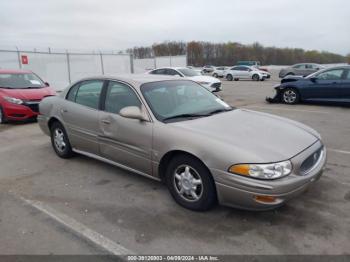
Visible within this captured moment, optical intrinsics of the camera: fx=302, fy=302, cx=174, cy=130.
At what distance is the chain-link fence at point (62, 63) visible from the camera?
1614cm

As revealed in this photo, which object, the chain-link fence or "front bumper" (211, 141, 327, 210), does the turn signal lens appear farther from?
the chain-link fence

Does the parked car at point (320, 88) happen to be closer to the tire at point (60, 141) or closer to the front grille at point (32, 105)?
the front grille at point (32, 105)

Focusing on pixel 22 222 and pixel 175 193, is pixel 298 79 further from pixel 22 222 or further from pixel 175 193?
pixel 22 222

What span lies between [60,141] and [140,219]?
2748 mm

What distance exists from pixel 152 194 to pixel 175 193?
1.47ft

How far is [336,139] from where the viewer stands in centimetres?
630

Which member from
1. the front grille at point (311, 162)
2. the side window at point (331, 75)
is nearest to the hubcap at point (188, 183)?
the front grille at point (311, 162)

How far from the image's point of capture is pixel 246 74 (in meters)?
30.7

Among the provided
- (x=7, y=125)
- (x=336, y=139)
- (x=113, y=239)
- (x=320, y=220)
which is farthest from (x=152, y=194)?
(x=7, y=125)

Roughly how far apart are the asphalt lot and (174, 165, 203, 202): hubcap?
19 centimetres

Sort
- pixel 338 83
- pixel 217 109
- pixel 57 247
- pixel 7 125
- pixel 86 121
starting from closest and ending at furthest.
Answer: pixel 57 247, pixel 217 109, pixel 86 121, pixel 7 125, pixel 338 83

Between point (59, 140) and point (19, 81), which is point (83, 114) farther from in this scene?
point (19, 81)

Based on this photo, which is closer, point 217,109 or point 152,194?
point 152,194

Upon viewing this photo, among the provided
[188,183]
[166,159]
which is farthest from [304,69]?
[188,183]
